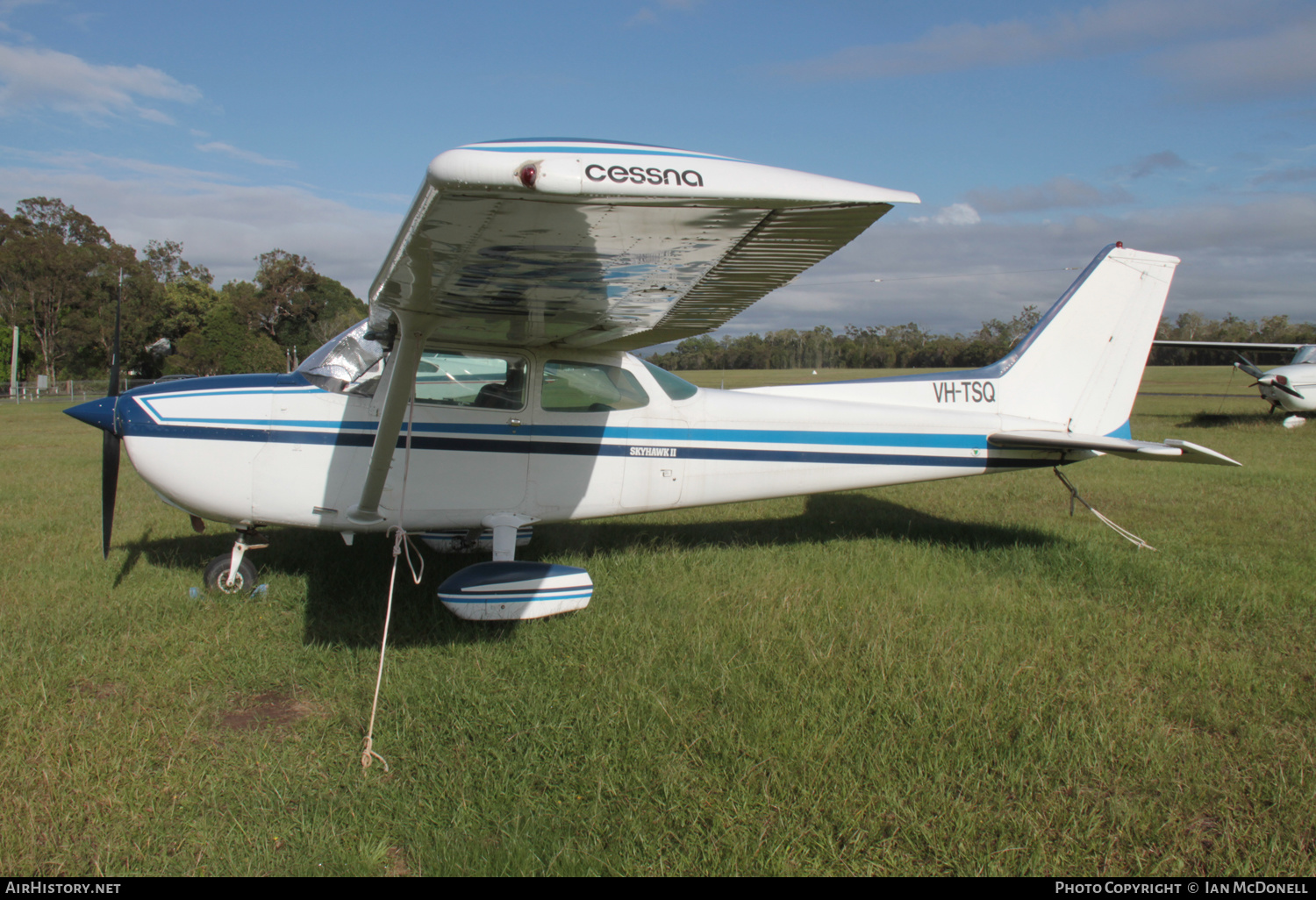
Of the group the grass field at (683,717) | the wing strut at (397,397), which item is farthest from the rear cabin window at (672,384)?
the wing strut at (397,397)

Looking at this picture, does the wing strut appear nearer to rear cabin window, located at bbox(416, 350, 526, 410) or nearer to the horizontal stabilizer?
rear cabin window, located at bbox(416, 350, 526, 410)

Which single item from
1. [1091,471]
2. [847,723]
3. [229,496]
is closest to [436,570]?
[229,496]

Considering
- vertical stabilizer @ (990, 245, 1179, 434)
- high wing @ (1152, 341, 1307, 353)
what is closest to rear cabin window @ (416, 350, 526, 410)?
vertical stabilizer @ (990, 245, 1179, 434)

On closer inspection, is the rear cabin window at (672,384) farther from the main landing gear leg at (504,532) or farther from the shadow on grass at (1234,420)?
the shadow on grass at (1234,420)

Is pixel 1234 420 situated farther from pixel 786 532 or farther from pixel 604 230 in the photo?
pixel 604 230

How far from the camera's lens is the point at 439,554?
20.5ft

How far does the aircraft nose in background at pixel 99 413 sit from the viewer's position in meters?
4.69

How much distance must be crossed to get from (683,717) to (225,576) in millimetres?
3705

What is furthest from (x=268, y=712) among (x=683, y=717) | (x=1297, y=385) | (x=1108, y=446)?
(x=1297, y=385)

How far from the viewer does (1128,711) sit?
11.3ft

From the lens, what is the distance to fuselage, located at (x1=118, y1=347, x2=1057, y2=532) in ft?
15.5

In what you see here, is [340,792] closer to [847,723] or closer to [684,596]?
[847,723]

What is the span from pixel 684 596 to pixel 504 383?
199 cm

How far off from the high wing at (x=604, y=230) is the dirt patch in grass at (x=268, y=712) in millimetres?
2101
